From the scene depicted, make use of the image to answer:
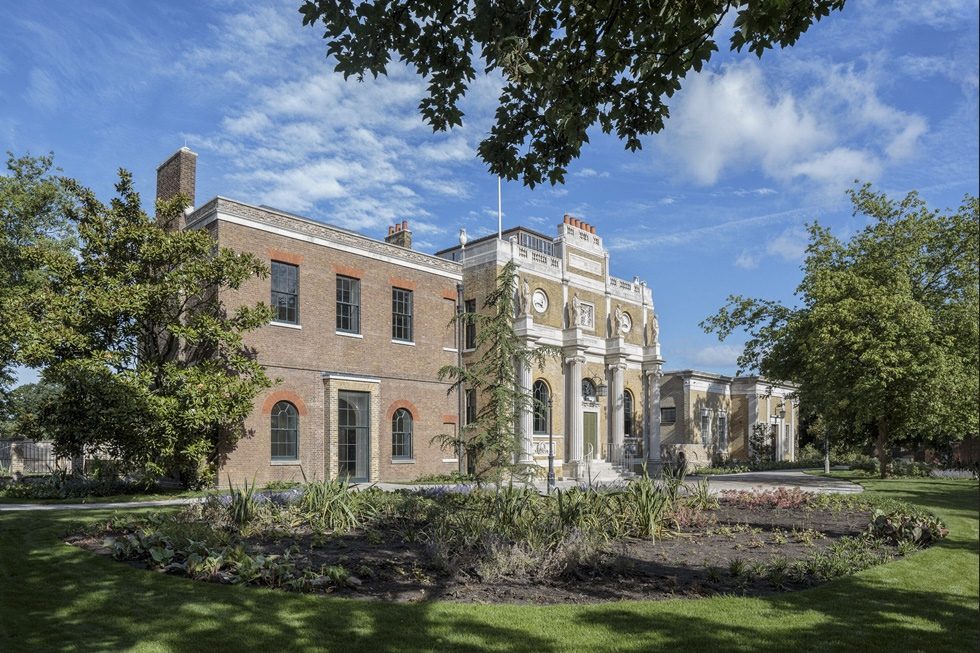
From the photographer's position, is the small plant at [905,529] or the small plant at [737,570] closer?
the small plant at [737,570]

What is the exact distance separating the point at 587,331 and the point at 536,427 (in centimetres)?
597

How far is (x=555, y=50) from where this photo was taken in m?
7.61

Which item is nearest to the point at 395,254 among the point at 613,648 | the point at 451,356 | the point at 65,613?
the point at 451,356

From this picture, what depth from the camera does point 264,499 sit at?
40.9 ft

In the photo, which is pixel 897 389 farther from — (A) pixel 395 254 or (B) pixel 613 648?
(B) pixel 613 648

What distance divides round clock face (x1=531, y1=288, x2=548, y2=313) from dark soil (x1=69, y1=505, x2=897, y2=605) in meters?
20.8

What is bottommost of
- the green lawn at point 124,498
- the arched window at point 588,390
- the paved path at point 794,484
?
the paved path at point 794,484

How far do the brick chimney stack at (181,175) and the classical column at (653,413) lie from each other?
24970mm

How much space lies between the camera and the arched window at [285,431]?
23.2 meters

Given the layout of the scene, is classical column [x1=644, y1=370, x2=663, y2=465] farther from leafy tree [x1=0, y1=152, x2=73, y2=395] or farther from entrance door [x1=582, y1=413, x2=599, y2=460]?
leafy tree [x1=0, y1=152, x2=73, y2=395]

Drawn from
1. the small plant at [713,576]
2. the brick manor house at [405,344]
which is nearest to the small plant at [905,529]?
the small plant at [713,576]

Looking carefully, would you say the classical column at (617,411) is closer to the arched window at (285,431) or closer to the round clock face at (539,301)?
the round clock face at (539,301)

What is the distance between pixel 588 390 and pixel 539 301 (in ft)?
19.6

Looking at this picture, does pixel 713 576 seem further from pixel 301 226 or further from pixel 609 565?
pixel 301 226
